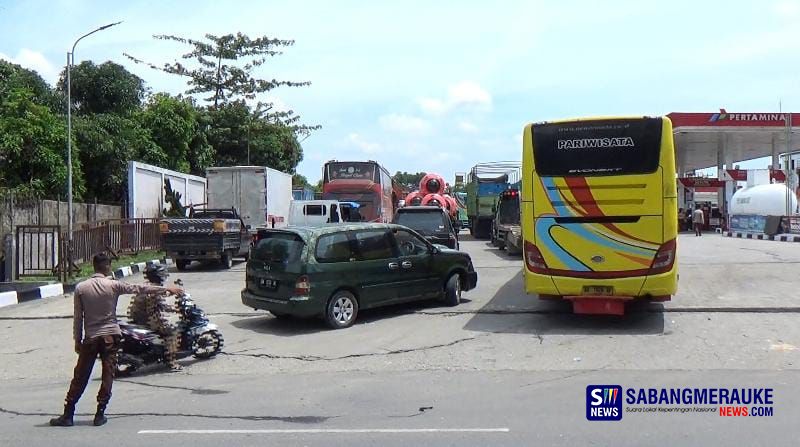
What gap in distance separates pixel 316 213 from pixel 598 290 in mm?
14932

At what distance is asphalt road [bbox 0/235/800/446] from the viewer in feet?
19.3

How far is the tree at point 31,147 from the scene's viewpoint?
22984 millimetres

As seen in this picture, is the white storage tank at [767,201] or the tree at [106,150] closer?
the tree at [106,150]

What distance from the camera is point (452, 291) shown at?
41.9 ft

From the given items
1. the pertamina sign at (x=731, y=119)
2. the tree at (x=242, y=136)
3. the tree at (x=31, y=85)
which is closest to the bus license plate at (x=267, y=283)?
the tree at (x=31, y=85)

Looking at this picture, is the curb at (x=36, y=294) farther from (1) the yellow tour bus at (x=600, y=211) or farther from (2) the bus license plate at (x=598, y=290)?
(2) the bus license plate at (x=598, y=290)

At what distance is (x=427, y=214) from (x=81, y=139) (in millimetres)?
14752

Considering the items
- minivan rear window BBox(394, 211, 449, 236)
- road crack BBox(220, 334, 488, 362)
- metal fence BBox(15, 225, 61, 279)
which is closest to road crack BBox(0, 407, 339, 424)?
road crack BBox(220, 334, 488, 362)

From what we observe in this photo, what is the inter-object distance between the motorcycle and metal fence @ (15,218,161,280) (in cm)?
897

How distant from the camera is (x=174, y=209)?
28.7 m

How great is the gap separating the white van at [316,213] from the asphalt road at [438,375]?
33.3 feet

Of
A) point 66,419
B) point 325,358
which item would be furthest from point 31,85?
point 66,419

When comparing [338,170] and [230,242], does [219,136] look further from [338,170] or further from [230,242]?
[230,242]

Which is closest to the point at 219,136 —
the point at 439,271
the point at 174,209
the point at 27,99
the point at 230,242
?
the point at 174,209
